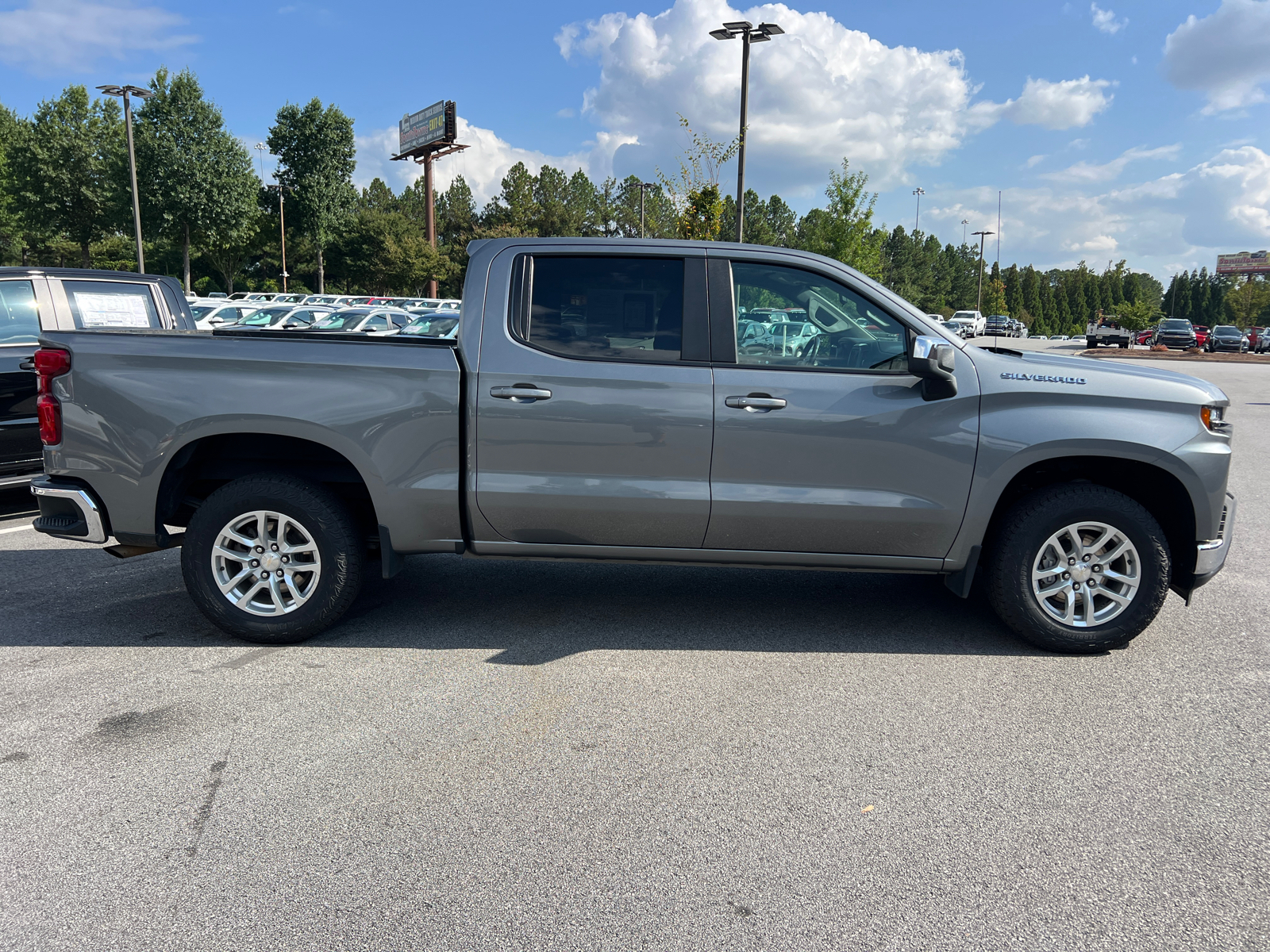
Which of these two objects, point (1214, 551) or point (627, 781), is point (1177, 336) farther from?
point (627, 781)

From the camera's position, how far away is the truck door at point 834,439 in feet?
14.1

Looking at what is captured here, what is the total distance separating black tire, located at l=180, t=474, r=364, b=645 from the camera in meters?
4.48

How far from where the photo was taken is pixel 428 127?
2827 inches

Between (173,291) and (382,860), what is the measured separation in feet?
21.3

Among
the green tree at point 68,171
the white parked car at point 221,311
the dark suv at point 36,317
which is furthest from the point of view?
the green tree at point 68,171

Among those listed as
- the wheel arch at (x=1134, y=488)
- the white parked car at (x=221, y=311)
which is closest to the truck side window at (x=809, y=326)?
the wheel arch at (x=1134, y=488)

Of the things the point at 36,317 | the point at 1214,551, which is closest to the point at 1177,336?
the point at 1214,551

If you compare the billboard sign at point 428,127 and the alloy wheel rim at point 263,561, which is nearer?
the alloy wheel rim at point 263,561

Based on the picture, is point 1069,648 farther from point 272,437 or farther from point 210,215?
point 210,215

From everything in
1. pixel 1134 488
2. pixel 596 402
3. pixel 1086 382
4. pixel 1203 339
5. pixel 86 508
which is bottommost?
pixel 86 508

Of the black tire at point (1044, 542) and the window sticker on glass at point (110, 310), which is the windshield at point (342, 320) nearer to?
the window sticker on glass at point (110, 310)

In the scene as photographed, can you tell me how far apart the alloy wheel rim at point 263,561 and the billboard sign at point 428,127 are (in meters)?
70.9

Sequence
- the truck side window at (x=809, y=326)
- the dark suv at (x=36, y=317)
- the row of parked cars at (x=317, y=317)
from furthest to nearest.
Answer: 1. the row of parked cars at (x=317, y=317)
2. the dark suv at (x=36, y=317)
3. the truck side window at (x=809, y=326)

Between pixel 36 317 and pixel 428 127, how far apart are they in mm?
70653
